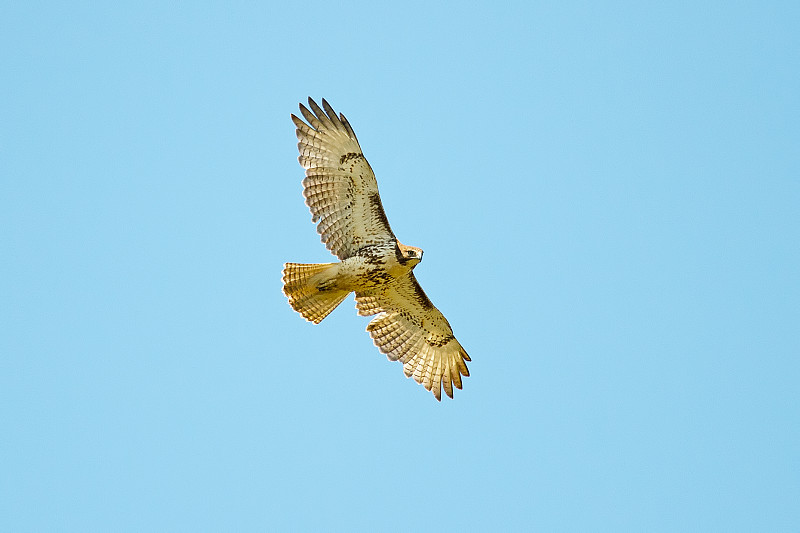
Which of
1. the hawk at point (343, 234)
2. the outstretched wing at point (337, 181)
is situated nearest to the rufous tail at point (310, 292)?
the hawk at point (343, 234)

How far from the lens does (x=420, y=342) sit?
1500cm

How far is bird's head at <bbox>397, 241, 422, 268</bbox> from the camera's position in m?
13.2

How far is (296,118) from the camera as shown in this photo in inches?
522

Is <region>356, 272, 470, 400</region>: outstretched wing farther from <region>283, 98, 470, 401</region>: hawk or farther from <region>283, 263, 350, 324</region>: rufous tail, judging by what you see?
<region>283, 263, 350, 324</region>: rufous tail

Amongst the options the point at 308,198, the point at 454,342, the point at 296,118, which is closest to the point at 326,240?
the point at 308,198

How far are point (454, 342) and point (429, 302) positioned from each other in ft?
2.79

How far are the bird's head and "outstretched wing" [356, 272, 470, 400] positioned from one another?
150cm

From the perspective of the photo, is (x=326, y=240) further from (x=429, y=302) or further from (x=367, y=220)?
(x=429, y=302)

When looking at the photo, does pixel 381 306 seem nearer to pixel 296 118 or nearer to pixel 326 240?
pixel 326 240

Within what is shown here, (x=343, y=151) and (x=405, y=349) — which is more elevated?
(x=343, y=151)

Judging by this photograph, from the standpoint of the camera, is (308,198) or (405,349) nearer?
(308,198)

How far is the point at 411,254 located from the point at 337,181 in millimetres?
1323

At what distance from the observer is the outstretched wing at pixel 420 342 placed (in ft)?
48.3

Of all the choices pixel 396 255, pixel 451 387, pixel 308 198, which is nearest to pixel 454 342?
pixel 451 387
